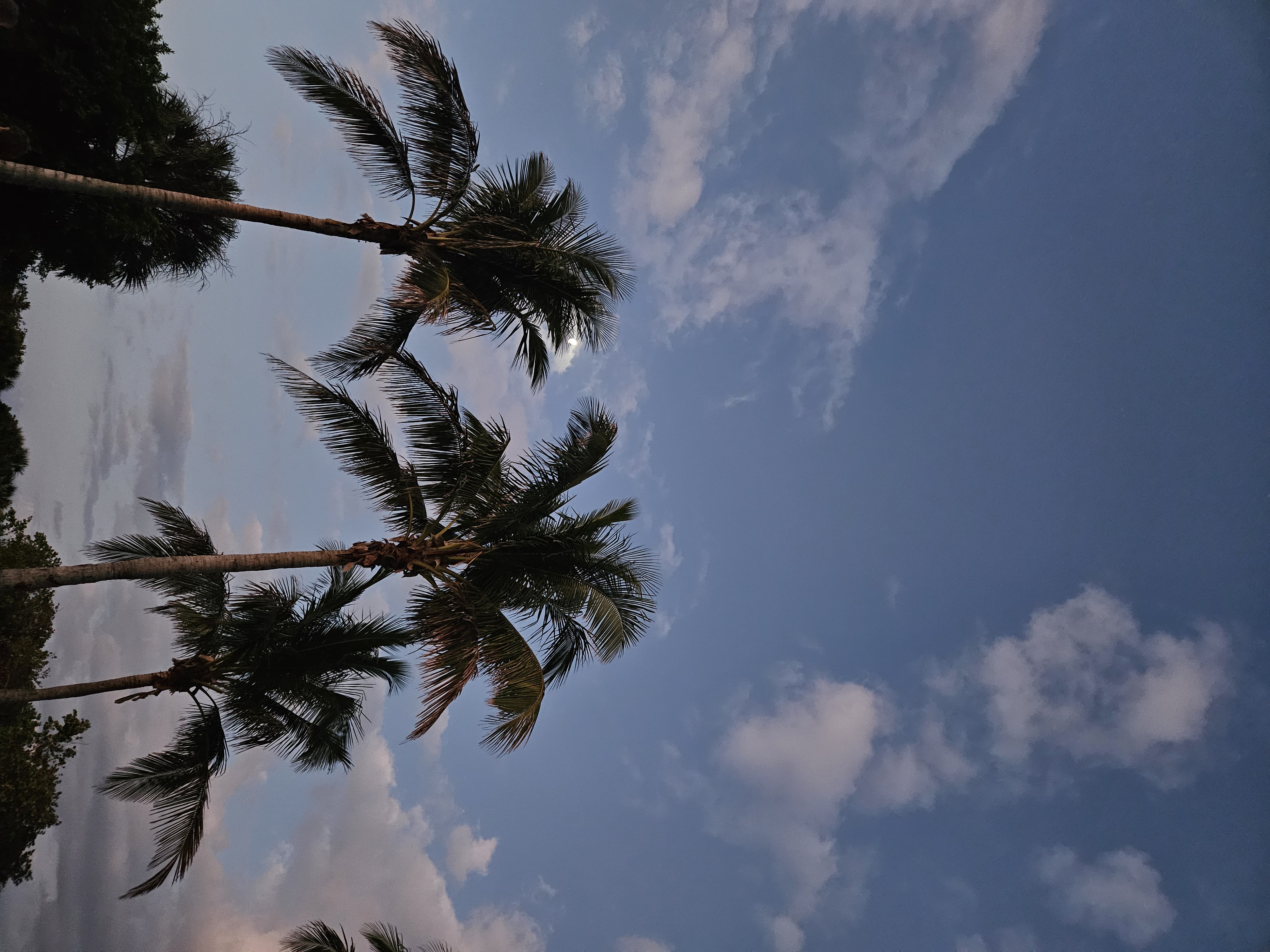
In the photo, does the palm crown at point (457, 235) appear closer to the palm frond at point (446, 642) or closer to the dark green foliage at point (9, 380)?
the palm frond at point (446, 642)

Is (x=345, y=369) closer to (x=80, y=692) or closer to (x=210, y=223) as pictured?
(x=80, y=692)

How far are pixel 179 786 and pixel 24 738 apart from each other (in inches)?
489

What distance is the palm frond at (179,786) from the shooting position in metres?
9.66

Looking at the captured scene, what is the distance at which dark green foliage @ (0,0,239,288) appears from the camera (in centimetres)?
1206

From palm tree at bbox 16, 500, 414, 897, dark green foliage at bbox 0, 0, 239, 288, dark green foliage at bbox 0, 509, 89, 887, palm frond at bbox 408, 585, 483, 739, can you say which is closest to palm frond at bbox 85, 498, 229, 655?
palm tree at bbox 16, 500, 414, 897

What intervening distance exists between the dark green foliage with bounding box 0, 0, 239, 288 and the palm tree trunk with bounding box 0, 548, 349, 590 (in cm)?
899

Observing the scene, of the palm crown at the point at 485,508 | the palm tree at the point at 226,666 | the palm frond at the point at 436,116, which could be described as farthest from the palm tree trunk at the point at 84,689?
the palm frond at the point at 436,116

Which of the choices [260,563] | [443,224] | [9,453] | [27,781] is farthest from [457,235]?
[27,781]

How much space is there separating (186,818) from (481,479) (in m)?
7.41

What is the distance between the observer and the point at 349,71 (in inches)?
401

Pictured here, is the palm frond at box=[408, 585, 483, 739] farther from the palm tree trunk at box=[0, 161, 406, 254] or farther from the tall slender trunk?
the palm tree trunk at box=[0, 161, 406, 254]

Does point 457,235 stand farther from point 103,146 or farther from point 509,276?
point 103,146

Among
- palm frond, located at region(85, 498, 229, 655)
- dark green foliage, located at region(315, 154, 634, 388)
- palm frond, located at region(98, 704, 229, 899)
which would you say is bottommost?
palm frond, located at region(98, 704, 229, 899)

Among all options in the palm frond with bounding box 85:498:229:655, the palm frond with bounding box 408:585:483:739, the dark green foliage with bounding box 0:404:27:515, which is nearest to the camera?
the palm frond with bounding box 408:585:483:739
